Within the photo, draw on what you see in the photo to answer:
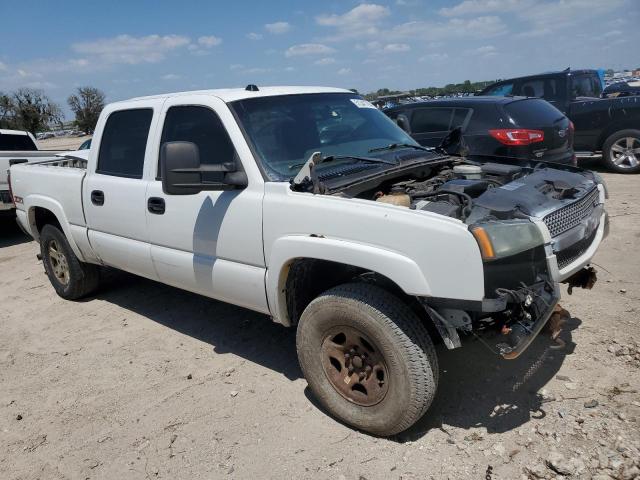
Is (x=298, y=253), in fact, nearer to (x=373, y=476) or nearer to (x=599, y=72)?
(x=373, y=476)

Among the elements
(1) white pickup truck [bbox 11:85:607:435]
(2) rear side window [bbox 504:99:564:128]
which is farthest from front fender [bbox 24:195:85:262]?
(2) rear side window [bbox 504:99:564:128]

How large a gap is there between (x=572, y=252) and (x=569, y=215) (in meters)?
0.21

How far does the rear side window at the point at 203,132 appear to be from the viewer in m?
3.53

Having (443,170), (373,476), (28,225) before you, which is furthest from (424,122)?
(373,476)

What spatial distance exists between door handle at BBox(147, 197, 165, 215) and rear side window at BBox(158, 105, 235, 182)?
0.44 metres

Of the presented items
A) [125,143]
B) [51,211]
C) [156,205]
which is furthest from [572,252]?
[51,211]

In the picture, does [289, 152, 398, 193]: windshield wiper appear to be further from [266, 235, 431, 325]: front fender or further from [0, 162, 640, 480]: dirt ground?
[0, 162, 640, 480]: dirt ground

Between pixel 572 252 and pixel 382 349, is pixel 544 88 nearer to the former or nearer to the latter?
pixel 572 252

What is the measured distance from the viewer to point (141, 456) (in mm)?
3023

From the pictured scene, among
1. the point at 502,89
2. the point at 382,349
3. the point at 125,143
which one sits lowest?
the point at 382,349

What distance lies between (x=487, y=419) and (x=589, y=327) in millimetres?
1447

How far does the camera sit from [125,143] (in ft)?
14.4

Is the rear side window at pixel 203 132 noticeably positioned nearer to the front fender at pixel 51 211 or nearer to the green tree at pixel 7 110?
the front fender at pixel 51 211

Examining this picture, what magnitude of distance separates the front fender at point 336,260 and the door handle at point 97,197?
1.99 m
